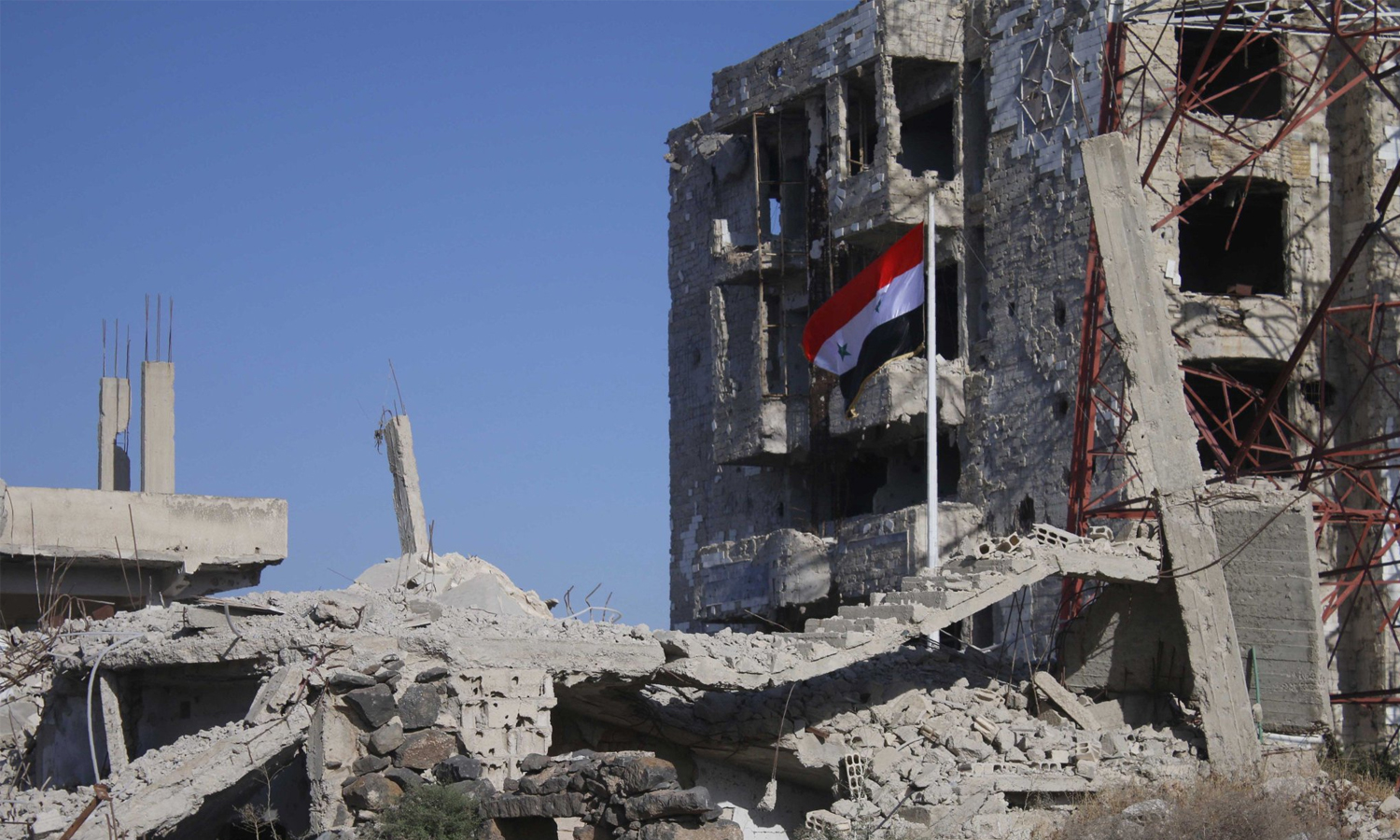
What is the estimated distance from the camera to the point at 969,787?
17.2 meters

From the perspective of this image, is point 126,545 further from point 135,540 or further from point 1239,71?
point 1239,71

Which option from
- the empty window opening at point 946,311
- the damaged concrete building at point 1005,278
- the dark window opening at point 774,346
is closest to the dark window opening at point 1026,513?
the damaged concrete building at point 1005,278

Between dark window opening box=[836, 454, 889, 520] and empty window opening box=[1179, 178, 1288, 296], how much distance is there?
5880 mm

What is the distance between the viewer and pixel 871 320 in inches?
1153

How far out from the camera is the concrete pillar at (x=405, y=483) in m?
23.6

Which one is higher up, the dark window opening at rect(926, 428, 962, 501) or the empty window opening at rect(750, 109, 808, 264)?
the empty window opening at rect(750, 109, 808, 264)

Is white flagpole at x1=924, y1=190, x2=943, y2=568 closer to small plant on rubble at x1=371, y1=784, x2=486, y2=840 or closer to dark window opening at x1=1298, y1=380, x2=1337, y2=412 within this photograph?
dark window opening at x1=1298, y1=380, x2=1337, y2=412

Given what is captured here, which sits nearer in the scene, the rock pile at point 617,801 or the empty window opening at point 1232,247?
the rock pile at point 617,801

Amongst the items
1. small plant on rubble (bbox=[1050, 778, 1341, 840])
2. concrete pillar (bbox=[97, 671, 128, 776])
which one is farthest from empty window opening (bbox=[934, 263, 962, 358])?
concrete pillar (bbox=[97, 671, 128, 776])

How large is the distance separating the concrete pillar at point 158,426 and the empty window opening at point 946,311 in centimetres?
1206

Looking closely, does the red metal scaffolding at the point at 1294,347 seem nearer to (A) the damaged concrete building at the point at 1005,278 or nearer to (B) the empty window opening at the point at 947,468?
(A) the damaged concrete building at the point at 1005,278

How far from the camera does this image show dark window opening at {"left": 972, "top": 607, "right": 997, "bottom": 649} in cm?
2922

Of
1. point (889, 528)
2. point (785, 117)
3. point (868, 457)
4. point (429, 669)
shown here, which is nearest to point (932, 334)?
point (889, 528)

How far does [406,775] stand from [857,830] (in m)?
3.77
